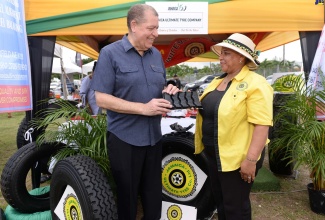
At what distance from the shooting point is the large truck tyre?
3025 mm

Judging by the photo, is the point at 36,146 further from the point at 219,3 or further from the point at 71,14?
the point at 219,3

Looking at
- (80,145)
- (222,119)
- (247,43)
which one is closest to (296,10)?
(247,43)

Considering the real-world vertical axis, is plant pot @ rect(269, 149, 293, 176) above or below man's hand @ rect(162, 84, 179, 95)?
below

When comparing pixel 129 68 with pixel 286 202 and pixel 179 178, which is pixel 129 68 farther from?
pixel 286 202

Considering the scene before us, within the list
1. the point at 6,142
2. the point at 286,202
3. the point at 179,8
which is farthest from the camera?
the point at 6,142

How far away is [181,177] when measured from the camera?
3104mm

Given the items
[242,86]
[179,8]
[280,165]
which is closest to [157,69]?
[242,86]

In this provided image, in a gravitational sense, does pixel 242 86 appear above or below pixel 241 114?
above

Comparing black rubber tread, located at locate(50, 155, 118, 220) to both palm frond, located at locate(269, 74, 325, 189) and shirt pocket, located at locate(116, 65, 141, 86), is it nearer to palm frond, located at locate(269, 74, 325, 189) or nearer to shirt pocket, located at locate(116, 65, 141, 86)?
shirt pocket, located at locate(116, 65, 141, 86)

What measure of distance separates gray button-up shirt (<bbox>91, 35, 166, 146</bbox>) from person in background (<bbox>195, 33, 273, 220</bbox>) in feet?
1.31

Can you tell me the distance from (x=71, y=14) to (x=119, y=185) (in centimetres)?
242

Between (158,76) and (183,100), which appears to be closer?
(183,100)

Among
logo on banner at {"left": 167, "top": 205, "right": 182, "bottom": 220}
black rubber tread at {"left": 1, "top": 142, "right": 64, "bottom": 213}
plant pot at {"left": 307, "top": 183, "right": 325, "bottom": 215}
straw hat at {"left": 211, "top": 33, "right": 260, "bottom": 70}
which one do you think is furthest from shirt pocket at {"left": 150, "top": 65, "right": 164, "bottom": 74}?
plant pot at {"left": 307, "top": 183, "right": 325, "bottom": 215}

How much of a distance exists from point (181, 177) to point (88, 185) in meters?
1.20
